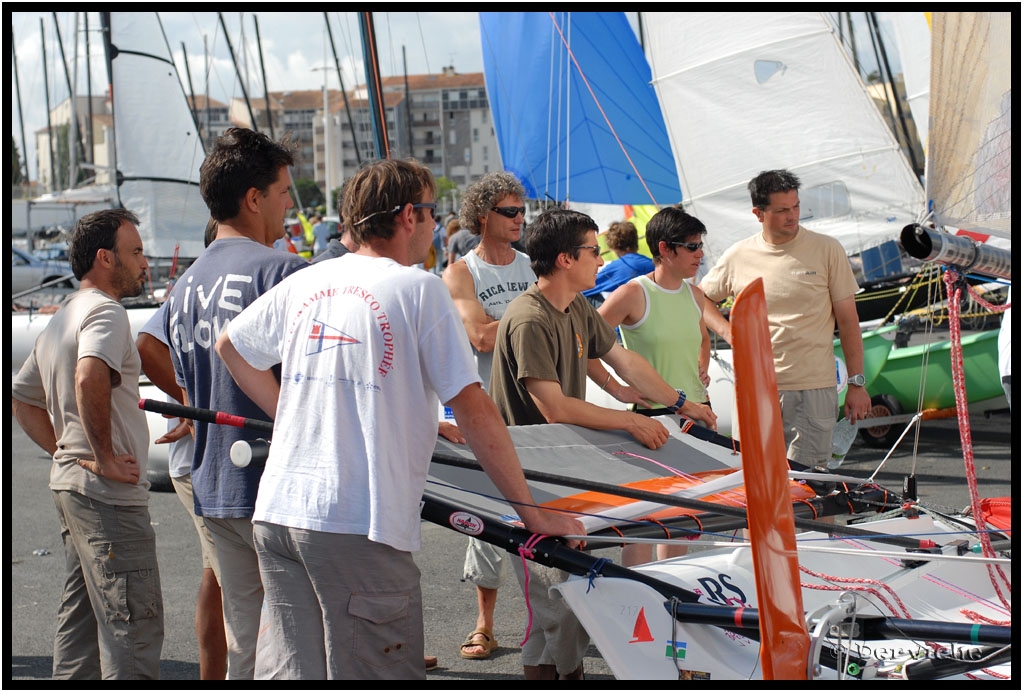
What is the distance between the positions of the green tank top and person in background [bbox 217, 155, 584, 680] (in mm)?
2471

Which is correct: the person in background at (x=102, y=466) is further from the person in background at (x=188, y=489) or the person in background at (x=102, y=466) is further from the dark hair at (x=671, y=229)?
the dark hair at (x=671, y=229)

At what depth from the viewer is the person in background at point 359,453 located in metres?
2.49

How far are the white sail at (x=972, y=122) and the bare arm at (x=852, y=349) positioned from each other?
75.3 inches

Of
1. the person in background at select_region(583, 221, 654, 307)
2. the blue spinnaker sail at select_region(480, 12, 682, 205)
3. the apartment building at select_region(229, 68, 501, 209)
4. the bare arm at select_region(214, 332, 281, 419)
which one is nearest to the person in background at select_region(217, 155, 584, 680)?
the bare arm at select_region(214, 332, 281, 419)

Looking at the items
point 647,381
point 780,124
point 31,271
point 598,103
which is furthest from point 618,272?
point 31,271

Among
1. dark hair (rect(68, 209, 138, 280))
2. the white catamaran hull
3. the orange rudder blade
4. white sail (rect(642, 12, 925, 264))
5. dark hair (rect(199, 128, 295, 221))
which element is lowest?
the white catamaran hull

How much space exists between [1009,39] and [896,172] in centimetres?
771

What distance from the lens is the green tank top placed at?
5062mm

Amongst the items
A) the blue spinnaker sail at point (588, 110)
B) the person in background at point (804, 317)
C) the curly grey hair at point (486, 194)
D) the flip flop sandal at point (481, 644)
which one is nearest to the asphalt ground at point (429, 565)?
the flip flop sandal at point (481, 644)

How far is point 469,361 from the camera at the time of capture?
2.56m

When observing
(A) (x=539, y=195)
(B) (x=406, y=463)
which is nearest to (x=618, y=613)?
(B) (x=406, y=463)

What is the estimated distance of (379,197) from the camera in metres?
2.70

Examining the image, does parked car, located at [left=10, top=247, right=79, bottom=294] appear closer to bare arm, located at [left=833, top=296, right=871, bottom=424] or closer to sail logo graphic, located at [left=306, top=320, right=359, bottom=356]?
bare arm, located at [left=833, top=296, right=871, bottom=424]

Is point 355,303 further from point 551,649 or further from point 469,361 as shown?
point 551,649
